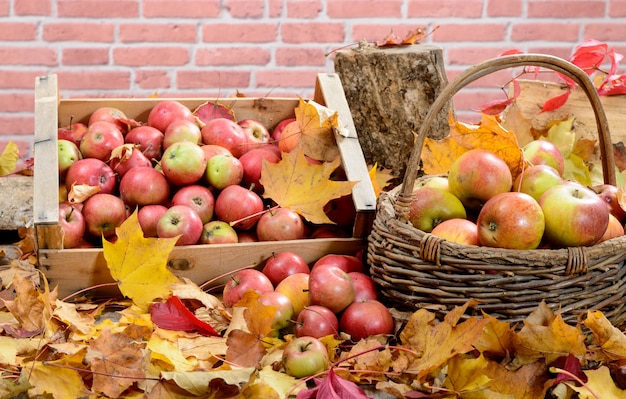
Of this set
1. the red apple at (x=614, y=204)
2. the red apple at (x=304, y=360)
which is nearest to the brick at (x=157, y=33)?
the red apple at (x=614, y=204)

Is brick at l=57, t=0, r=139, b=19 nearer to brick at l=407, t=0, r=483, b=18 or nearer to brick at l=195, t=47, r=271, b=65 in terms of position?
brick at l=195, t=47, r=271, b=65

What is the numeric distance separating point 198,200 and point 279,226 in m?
0.16

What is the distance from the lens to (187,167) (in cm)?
137

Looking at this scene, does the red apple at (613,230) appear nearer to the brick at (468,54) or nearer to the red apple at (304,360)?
the red apple at (304,360)

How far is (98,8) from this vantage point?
2.75 meters

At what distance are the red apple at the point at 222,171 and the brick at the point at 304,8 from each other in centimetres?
157

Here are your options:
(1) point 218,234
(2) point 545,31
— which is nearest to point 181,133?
→ (1) point 218,234

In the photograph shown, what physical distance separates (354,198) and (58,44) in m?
1.86

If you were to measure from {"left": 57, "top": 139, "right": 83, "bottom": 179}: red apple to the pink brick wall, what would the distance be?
4.44 feet

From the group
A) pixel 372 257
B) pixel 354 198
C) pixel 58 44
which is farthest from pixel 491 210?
pixel 58 44

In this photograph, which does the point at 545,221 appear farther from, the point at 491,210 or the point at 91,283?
the point at 91,283

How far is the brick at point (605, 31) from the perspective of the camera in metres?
2.96

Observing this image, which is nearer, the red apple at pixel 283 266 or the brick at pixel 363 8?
the red apple at pixel 283 266

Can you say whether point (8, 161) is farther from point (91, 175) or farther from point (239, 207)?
point (239, 207)
